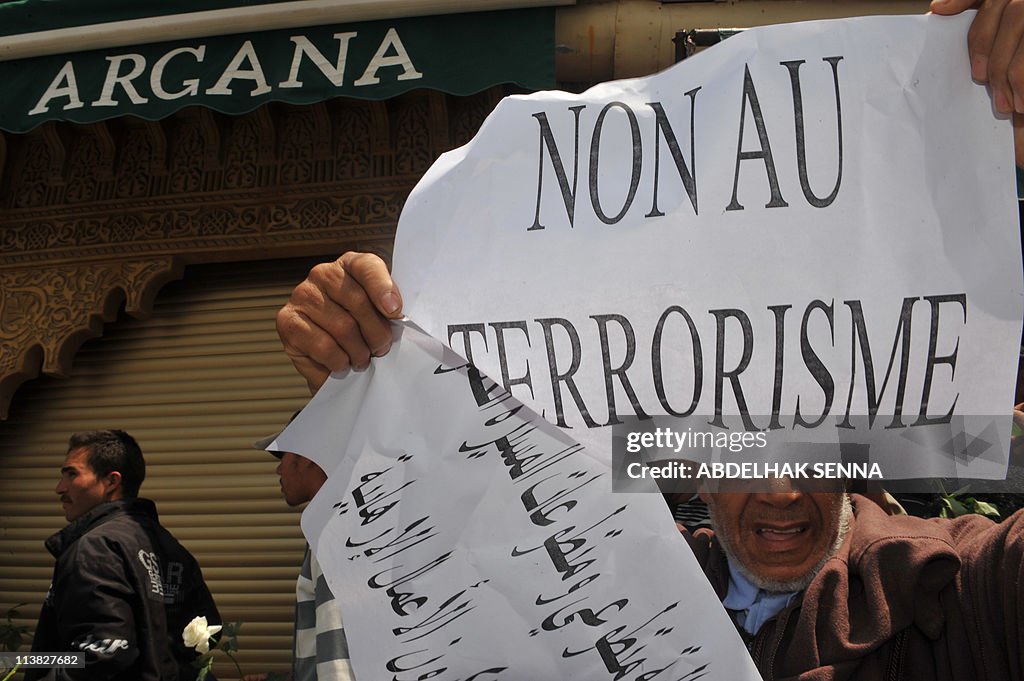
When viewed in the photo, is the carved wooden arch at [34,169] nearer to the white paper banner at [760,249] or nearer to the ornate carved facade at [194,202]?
the ornate carved facade at [194,202]

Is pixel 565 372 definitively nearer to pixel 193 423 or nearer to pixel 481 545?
pixel 481 545

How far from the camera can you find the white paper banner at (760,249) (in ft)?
4.22

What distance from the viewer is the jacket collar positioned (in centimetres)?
277

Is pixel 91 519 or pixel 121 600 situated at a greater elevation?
pixel 91 519

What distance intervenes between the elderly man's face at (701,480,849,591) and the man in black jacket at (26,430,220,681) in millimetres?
1751

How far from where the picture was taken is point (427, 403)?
1.40m

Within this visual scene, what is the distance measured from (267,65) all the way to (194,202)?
0.84 meters

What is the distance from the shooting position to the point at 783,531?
1729mm

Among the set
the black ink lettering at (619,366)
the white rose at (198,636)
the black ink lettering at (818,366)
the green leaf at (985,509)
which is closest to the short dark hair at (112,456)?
the white rose at (198,636)

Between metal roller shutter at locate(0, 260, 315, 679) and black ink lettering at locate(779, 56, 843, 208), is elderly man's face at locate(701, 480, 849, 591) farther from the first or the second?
metal roller shutter at locate(0, 260, 315, 679)

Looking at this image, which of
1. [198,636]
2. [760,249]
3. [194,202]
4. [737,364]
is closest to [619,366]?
[737,364]

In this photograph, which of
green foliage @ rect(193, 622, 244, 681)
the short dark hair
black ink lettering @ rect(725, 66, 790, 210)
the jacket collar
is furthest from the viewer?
the short dark hair

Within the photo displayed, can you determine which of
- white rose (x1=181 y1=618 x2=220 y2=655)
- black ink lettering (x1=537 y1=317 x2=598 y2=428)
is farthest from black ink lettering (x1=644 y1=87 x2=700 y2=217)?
white rose (x1=181 y1=618 x2=220 y2=655)

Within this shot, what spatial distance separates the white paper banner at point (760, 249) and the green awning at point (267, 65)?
1.60 m
